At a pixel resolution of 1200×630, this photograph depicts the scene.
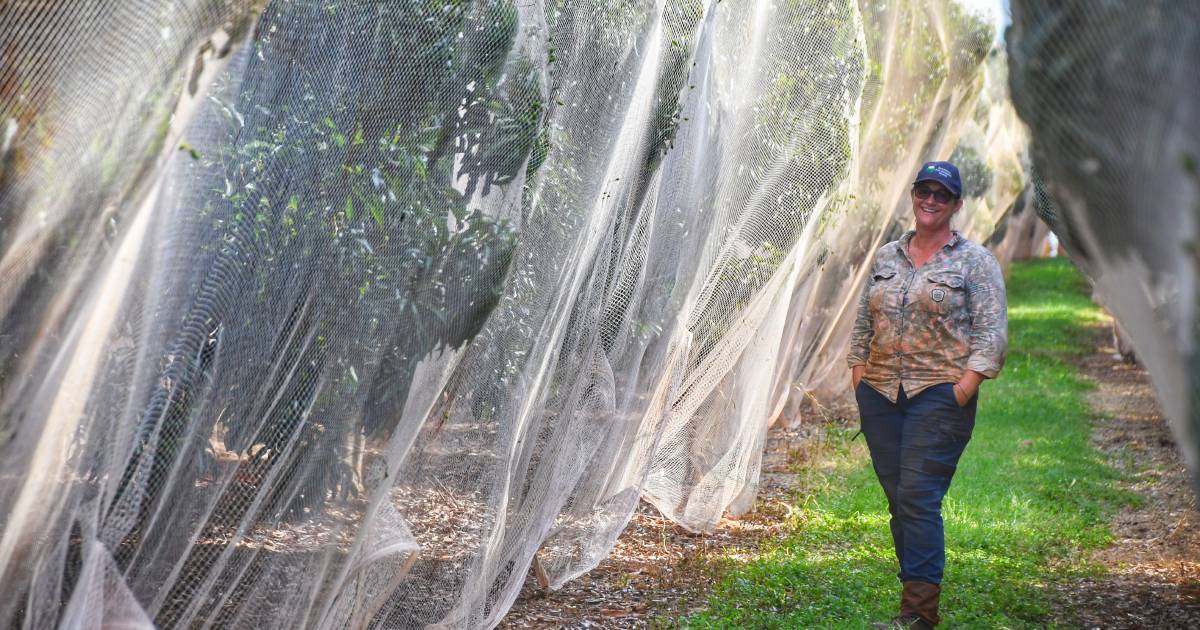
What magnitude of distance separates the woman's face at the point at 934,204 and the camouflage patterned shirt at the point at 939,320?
10 centimetres

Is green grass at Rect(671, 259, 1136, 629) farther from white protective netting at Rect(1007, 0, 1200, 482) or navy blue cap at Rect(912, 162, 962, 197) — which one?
white protective netting at Rect(1007, 0, 1200, 482)

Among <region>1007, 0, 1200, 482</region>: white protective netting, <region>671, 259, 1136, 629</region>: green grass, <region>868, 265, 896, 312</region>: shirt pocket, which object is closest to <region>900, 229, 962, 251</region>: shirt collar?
<region>868, 265, 896, 312</region>: shirt pocket

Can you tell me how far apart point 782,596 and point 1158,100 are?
381 cm

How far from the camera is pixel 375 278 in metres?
3.21

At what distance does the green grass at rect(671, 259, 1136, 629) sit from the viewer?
4.90 metres

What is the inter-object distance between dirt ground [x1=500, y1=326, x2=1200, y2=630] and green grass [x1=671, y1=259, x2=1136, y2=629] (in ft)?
0.44

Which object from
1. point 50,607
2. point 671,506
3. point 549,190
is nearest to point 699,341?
point 671,506

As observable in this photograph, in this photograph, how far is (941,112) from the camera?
850cm

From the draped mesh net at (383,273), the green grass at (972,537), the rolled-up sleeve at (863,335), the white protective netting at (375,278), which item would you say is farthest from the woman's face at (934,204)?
the green grass at (972,537)

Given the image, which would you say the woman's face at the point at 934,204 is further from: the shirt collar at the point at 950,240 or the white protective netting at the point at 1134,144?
the white protective netting at the point at 1134,144

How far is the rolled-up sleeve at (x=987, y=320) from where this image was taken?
14.1ft

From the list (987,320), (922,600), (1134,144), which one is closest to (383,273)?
(1134,144)

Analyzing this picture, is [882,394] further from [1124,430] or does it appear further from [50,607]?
[1124,430]

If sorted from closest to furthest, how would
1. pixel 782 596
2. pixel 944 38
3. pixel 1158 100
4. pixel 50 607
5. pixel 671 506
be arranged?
pixel 1158 100
pixel 50 607
pixel 782 596
pixel 671 506
pixel 944 38
